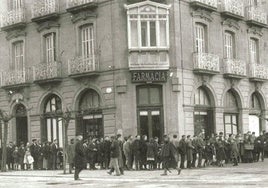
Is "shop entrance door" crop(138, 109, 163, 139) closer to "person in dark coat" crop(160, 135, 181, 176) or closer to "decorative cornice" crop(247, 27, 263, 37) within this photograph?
"person in dark coat" crop(160, 135, 181, 176)

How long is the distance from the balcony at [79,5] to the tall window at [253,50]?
36.1 feet

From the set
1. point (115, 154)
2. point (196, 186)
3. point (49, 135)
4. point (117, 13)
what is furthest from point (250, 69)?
point (196, 186)

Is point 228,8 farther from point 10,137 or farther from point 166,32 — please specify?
point 10,137

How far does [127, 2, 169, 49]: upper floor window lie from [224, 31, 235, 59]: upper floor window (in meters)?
5.39

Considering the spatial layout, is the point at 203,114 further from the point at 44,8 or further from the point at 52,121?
the point at 44,8

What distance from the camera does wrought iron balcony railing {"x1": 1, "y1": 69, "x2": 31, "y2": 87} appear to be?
105ft

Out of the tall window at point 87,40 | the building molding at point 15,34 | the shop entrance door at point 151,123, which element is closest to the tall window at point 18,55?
the building molding at point 15,34

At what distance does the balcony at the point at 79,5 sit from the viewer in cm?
2848

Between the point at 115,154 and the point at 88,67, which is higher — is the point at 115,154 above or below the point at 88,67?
below

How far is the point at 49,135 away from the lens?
31828 millimetres

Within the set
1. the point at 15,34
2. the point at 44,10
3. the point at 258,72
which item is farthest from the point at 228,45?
the point at 15,34

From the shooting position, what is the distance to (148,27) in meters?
27.7

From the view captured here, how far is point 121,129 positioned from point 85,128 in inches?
121

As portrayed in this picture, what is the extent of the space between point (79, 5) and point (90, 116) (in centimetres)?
600
